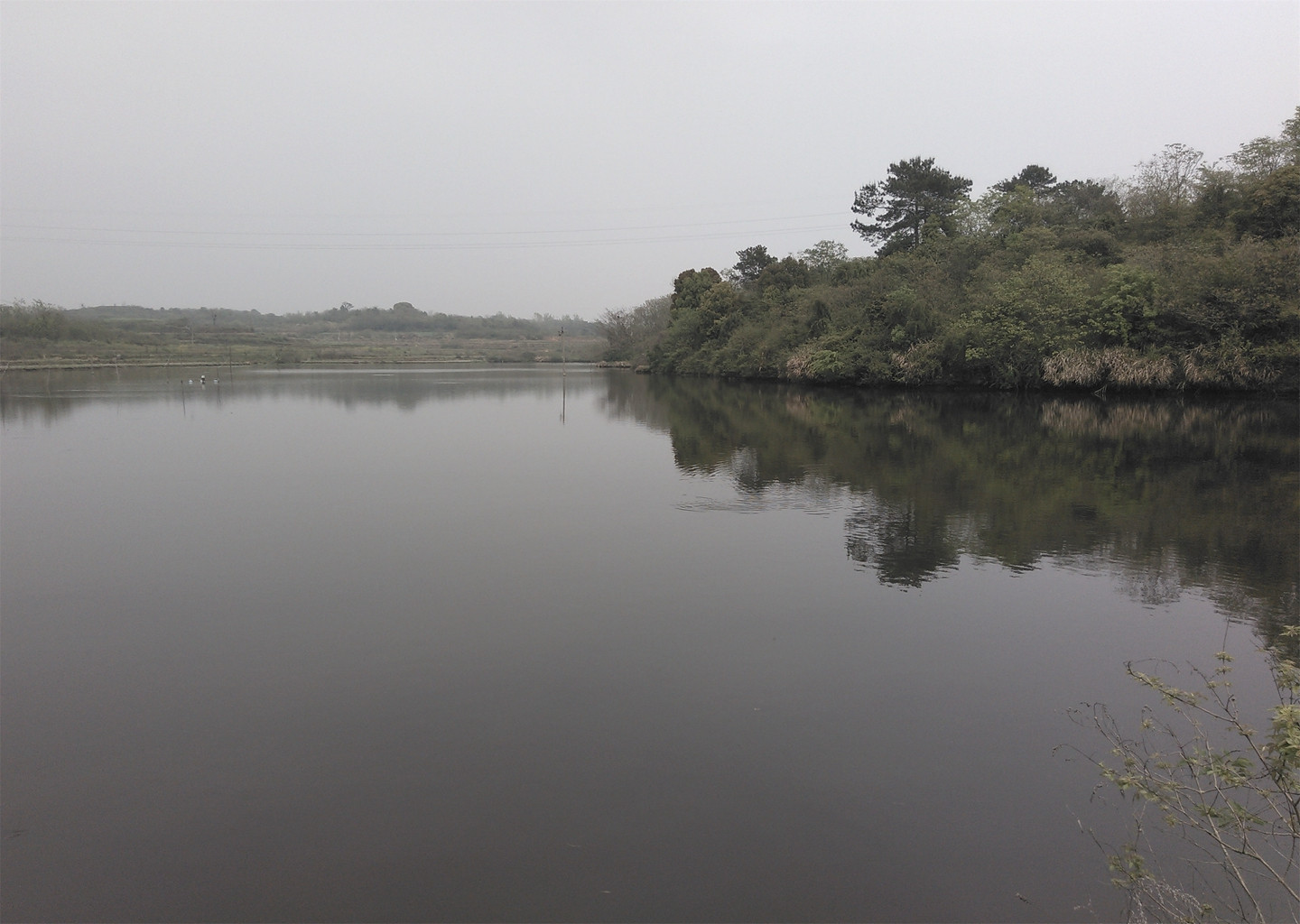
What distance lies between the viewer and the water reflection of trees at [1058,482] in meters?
9.66

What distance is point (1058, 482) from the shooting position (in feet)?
48.8

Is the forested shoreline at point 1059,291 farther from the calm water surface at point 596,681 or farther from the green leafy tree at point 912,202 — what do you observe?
the calm water surface at point 596,681

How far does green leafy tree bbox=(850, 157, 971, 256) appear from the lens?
52.2m

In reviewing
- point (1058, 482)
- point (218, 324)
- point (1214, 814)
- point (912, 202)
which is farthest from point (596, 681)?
point (218, 324)

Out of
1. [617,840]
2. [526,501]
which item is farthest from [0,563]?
[617,840]

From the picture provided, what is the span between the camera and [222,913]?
3832 mm

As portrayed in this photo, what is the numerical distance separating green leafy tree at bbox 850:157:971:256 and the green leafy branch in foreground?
165ft

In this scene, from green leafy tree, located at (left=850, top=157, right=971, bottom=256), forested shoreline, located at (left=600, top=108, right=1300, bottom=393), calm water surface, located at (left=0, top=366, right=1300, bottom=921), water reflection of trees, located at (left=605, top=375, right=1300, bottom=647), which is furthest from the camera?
green leafy tree, located at (left=850, top=157, right=971, bottom=256)

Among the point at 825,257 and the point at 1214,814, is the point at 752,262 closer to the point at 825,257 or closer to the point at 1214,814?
the point at 825,257

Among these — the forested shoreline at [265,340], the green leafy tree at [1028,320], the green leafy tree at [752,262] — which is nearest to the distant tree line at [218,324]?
the forested shoreline at [265,340]

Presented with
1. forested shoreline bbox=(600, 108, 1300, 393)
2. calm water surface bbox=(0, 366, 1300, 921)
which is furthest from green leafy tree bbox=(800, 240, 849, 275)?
calm water surface bbox=(0, 366, 1300, 921)

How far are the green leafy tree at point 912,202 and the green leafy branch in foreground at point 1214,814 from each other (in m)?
50.1

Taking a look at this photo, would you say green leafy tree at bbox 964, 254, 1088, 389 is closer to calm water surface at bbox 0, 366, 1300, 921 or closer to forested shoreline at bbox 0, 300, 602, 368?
calm water surface at bbox 0, 366, 1300, 921

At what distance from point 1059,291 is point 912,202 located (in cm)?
2299
